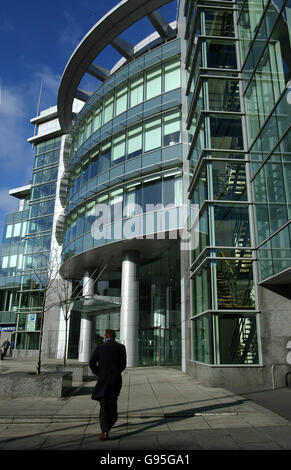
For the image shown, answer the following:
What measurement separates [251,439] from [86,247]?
20335 millimetres

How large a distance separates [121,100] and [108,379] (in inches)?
902

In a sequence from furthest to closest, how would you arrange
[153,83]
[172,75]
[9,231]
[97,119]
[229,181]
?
[9,231] → [97,119] → [153,83] → [172,75] → [229,181]

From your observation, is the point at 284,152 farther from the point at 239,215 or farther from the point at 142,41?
the point at 142,41

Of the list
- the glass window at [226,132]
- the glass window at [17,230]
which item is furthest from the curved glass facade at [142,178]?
the glass window at [17,230]

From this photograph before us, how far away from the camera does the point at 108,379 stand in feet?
21.9

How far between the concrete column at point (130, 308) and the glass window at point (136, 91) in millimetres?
9834

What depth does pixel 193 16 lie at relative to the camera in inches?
800

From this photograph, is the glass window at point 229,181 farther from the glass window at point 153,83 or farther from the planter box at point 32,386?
the glass window at point 153,83

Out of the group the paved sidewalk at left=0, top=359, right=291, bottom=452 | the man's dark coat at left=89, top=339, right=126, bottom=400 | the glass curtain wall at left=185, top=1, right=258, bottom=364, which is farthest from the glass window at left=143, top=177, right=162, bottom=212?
the man's dark coat at left=89, top=339, right=126, bottom=400

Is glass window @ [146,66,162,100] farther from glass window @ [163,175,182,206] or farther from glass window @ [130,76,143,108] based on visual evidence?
glass window @ [163,175,182,206]

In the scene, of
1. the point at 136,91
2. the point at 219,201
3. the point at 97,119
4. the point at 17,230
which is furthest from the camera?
the point at 17,230

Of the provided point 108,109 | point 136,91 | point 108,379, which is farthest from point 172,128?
point 108,379

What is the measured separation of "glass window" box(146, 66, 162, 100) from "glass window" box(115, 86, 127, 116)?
1984 mm

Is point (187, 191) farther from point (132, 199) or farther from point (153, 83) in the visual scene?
point (153, 83)
